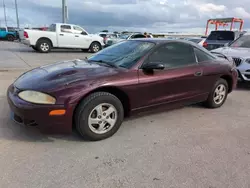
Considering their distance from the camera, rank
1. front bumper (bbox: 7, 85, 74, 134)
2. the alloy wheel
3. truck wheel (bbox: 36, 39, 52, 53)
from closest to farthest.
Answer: front bumper (bbox: 7, 85, 74, 134) → the alloy wheel → truck wheel (bbox: 36, 39, 52, 53)

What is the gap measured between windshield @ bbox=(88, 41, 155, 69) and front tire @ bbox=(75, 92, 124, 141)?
0.65 metres

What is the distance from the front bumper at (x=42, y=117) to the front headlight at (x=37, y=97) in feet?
0.17

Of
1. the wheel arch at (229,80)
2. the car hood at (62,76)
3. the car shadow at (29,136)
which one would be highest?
the car hood at (62,76)

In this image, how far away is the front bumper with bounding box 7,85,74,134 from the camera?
9.23ft

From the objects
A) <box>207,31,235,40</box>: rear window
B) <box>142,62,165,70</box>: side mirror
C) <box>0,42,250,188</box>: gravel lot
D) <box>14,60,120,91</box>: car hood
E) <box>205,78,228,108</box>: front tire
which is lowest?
<box>0,42,250,188</box>: gravel lot

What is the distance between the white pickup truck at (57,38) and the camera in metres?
13.8

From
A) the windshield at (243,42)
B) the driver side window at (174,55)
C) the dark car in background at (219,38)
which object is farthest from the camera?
the dark car in background at (219,38)

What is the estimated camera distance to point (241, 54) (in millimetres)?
6672

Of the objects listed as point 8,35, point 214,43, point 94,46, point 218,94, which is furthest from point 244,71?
point 8,35

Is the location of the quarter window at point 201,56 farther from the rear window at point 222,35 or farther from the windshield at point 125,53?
the rear window at point 222,35

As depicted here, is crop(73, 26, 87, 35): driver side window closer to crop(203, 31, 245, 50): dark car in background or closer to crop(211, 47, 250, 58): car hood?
crop(203, 31, 245, 50): dark car in background

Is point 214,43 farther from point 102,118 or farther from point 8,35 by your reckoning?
point 8,35

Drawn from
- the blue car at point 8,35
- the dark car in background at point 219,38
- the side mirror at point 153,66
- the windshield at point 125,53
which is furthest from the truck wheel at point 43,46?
the blue car at point 8,35

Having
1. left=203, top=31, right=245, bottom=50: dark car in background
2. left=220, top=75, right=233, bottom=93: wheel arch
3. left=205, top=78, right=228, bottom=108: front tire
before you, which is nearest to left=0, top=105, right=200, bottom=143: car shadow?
left=205, top=78, right=228, bottom=108: front tire
